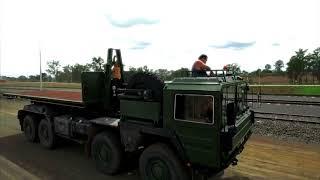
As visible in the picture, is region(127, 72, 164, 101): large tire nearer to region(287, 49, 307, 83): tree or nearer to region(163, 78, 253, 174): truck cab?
region(163, 78, 253, 174): truck cab

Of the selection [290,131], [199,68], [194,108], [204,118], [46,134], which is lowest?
[290,131]

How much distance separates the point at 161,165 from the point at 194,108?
1.45 m

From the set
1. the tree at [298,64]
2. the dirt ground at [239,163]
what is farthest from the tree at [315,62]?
the dirt ground at [239,163]

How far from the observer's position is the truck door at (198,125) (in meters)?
6.07

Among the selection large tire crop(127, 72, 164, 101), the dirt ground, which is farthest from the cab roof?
the dirt ground

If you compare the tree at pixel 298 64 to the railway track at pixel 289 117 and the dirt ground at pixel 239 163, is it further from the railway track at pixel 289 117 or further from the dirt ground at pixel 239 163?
the dirt ground at pixel 239 163

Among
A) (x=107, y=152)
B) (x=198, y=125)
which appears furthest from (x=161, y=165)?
(x=107, y=152)

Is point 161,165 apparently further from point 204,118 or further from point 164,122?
point 204,118

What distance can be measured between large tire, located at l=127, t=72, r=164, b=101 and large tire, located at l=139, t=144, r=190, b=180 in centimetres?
104

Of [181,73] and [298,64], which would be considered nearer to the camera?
[181,73]

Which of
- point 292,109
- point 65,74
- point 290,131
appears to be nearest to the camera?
point 290,131

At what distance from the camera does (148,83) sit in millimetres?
7477

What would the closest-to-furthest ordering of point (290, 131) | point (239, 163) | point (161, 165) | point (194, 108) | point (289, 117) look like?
point (194, 108)
point (161, 165)
point (239, 163)
point (290, 131)
point (289, 117)

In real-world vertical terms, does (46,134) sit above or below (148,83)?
below
